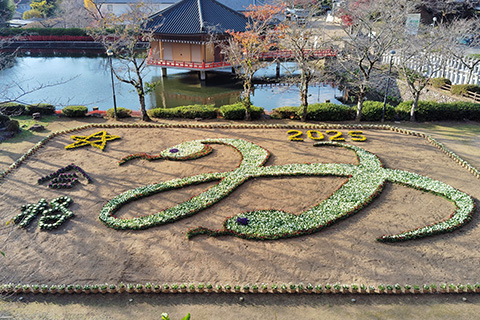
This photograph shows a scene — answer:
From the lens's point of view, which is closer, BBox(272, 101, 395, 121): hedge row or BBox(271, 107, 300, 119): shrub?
BBox(272, 101, 395, 121): hedge row

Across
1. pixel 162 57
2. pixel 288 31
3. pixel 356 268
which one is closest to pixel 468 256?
pixel 356 268

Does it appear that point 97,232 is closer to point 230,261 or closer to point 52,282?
point 52,282

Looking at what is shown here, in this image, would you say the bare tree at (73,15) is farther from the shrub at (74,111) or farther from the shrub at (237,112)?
the shrub at (237,112)

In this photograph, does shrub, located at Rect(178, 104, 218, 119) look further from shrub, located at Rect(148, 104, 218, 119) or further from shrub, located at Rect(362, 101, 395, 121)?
shrub, located at Rect(362, 101, 395, 121)

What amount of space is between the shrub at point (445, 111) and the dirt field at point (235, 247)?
830 centimetres

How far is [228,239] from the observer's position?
1287 cm

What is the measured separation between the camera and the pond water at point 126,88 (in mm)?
32812

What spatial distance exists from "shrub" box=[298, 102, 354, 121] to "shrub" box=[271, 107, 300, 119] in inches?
20.9

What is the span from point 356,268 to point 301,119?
48.5 ft

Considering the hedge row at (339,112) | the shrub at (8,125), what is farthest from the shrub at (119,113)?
the hedge row at (339,112)

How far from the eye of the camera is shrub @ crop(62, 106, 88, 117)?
25.6 metres

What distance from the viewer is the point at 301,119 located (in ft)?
81.8

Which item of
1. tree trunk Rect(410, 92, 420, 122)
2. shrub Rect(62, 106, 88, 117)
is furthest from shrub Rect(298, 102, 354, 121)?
shrub Rect(62, 106, 88, 117)

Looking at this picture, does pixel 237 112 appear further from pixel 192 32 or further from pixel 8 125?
pixel 192 32
